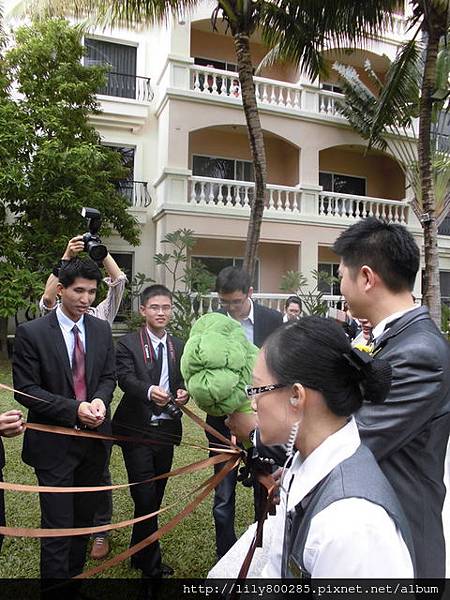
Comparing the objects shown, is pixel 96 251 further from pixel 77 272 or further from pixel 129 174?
pixel 129 174

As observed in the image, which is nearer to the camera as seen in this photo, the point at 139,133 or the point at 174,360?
the point at 174,360

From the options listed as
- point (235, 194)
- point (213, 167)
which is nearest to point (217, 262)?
point (235, 194)

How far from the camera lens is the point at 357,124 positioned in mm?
13000

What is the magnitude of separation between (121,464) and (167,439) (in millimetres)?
2290

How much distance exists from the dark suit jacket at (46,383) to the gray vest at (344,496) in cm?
166

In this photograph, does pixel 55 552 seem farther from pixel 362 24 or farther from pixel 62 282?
pixel 362 24

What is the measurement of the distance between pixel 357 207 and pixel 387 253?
1247 centimetres

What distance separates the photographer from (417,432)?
4.87 feet

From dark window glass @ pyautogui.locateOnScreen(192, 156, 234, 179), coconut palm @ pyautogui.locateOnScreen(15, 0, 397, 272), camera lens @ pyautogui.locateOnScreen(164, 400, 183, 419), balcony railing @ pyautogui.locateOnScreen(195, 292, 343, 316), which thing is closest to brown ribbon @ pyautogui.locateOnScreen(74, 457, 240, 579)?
camera lens @ pyautogui.locateOnScreen(164, 400, 183, 419)

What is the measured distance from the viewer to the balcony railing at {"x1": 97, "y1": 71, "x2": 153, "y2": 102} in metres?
13.0

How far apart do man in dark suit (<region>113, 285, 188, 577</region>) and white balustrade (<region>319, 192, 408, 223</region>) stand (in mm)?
10510

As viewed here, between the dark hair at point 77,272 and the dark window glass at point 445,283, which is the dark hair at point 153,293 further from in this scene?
the dark window glass at point 445,283

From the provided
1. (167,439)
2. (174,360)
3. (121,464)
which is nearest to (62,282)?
(174,360)

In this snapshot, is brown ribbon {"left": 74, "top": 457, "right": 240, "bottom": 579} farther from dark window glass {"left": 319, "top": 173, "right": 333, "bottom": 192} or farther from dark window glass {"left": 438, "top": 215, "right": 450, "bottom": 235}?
dark window glass {"left": 438, "top": 215, "right": 450, "bottom": 235}
